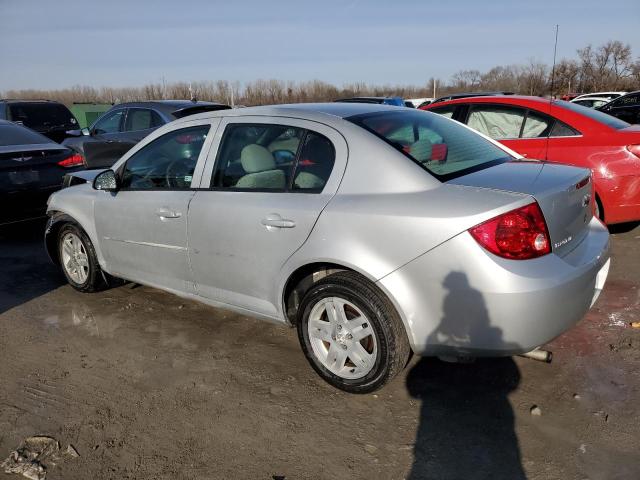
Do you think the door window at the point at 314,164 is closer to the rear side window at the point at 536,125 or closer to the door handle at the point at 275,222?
the door handle at the point at 275,222

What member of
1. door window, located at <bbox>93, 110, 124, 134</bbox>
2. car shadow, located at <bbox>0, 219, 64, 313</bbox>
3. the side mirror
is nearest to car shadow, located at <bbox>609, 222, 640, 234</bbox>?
the side mirror

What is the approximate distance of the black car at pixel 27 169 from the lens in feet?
21.1

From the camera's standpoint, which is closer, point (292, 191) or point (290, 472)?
point (290, 472)

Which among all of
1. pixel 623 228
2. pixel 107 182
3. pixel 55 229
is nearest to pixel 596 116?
pixel 623 228

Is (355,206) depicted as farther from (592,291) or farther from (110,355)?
(110,355)

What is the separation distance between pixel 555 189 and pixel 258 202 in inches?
66.4

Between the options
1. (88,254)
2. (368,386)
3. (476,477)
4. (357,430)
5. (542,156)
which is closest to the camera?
(476,477)

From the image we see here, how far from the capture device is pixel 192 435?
2.86 meters

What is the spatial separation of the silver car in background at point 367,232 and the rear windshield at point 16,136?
12.4 ft

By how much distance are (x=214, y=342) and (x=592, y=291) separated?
251 cm

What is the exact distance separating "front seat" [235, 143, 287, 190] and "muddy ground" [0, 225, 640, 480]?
119 cm

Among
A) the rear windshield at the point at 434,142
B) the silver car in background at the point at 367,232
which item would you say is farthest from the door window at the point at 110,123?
the rear windshield at the point at 434,142

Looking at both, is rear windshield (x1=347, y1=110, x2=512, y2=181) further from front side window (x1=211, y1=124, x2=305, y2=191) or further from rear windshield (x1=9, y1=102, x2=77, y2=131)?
rear windshield (x1=9, y1=102, x2=77, y2=131)

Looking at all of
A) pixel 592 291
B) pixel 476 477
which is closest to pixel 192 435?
pixel 476 477
